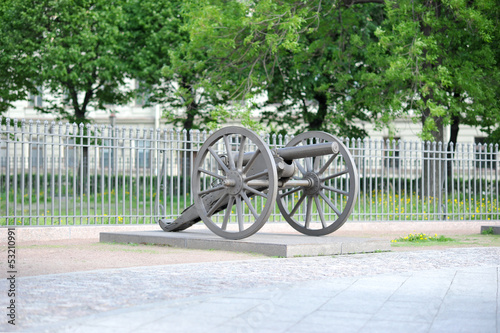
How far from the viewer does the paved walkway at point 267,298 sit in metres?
4.88

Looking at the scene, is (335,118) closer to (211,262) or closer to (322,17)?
(322,17)

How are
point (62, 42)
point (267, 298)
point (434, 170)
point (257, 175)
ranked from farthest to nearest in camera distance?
point (62, 42), point (434, 170), point (257, 175), point (267, 298)

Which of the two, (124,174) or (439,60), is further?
(439,60)

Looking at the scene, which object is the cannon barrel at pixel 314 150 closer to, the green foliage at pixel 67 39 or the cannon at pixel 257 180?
the cannon at pixel 257 180

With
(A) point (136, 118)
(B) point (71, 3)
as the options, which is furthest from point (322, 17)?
(A) point (136, 118)

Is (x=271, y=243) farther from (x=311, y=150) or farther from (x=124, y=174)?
(x=124, y=174)

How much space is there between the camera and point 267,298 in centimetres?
588

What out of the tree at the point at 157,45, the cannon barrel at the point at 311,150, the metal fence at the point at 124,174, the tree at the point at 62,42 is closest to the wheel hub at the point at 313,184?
the cannon barrel at the point at 311,150

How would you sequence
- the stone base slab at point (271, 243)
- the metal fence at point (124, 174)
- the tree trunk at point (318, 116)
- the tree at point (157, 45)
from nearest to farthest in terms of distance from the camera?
the stone base slab at point (271, 243) < the metal fence at point (124, 174) < the tree trunk at point (318, 116) < the tree at point (157, 45)

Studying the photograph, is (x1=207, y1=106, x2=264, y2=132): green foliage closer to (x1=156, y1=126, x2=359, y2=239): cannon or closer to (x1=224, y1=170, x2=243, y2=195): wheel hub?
(x1=156, y1=126, x2=359, y2=239): cannon

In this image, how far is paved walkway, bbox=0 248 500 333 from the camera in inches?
192

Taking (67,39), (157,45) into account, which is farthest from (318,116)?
(67,39)

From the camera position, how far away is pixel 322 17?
72.1 feet

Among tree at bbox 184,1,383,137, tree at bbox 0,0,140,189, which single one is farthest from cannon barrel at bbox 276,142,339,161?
tree at bbox 0,0,140,189
